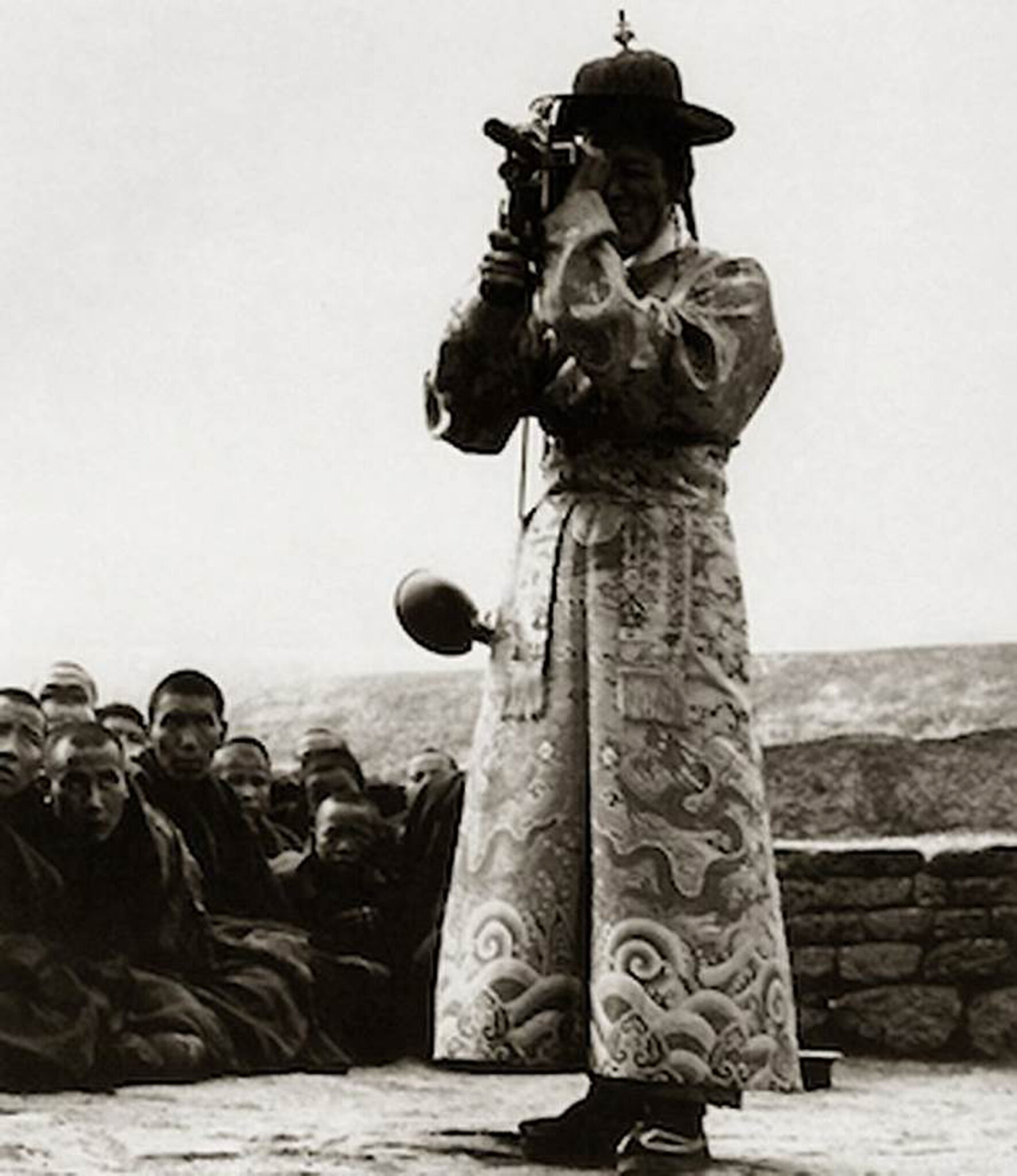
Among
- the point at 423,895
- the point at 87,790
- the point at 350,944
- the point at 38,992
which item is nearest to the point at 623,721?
the point at 38,992

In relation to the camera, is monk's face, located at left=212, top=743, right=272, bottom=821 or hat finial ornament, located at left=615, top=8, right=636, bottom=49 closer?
hat finial ornament, located at left=615, top=8, right=636, bottom=49

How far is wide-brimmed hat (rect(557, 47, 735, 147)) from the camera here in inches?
149

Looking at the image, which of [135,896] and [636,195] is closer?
[636,195]

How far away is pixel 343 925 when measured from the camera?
6.60m

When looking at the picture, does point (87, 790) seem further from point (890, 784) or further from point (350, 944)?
point (890, 784)

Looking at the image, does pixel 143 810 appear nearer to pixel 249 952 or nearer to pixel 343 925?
pixel 249 952

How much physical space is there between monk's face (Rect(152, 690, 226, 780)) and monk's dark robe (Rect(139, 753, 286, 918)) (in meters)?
0.04

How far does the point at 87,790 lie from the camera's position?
17.6ft

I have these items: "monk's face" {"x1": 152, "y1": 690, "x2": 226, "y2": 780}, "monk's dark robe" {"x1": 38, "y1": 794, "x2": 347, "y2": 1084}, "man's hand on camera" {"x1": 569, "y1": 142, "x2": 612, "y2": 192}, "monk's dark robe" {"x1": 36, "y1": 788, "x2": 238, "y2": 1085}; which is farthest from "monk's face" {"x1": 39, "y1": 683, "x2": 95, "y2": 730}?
"man's hand on camera" {"x1": 569, "y1": 142, "x2": 612, "y2": 192}

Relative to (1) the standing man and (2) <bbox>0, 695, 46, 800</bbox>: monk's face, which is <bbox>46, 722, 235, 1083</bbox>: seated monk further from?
(1) the standing man

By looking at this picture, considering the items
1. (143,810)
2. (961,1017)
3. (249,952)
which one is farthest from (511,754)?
(961,1017)

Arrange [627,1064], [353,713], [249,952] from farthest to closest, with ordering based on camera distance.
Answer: [353,713] < [249,952] < [627,1064]

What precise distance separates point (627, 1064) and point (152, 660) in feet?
20.3

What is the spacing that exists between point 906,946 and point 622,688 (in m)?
3.72
